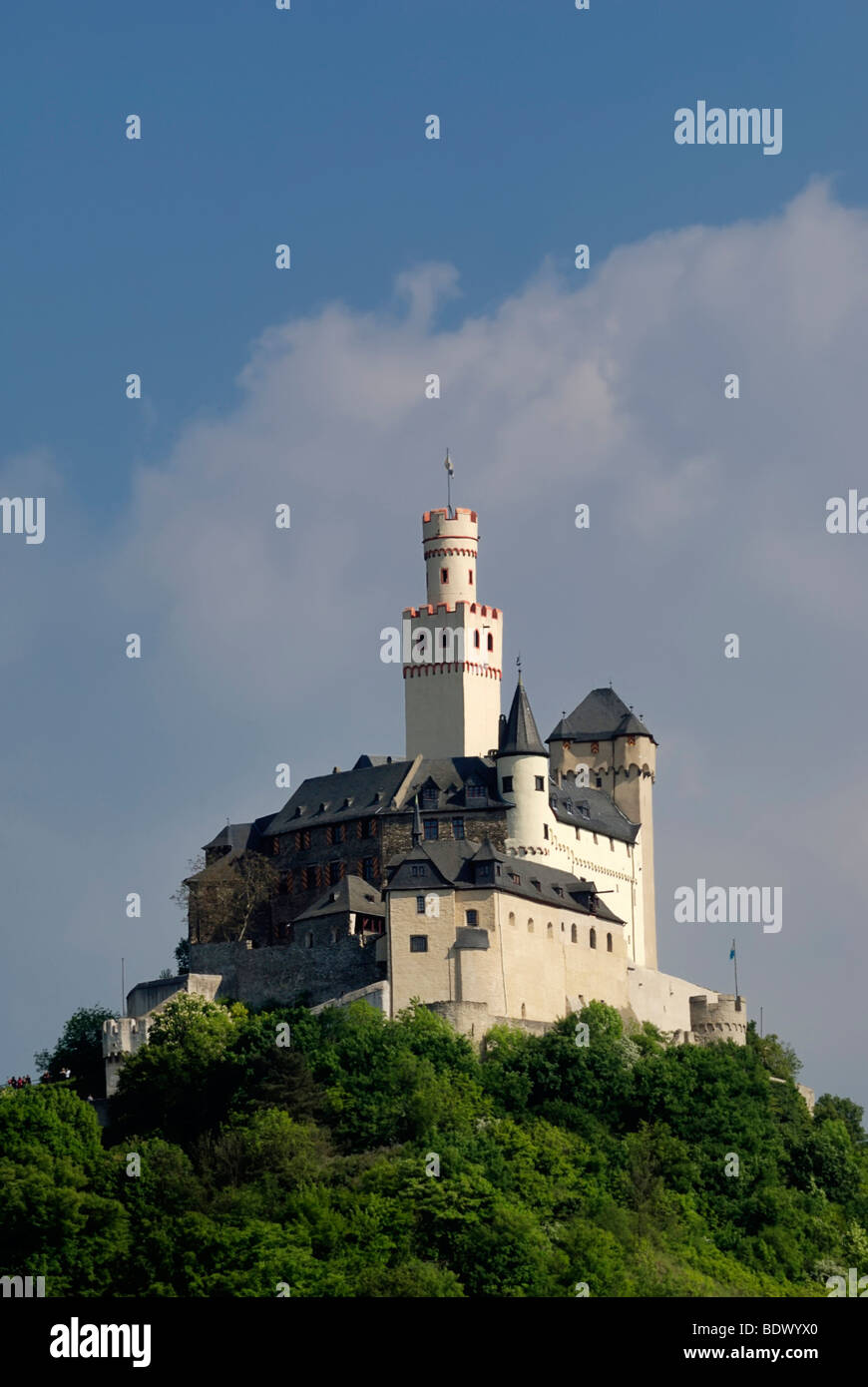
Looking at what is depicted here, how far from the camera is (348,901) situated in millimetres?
92688

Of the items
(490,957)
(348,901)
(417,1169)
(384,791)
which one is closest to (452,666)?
(384,791)

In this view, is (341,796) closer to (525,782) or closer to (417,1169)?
(525,782)

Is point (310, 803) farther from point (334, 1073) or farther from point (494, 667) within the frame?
point (334, 1073)

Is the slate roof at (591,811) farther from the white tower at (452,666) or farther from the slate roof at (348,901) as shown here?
the slate roof at (348,901)

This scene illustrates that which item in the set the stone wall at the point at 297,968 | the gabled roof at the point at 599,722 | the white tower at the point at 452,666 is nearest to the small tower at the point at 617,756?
the gabled roof at the point at 599,722

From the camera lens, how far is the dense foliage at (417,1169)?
76.9 m

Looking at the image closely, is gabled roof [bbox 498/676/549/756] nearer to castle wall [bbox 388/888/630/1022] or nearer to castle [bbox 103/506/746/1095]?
castle [bbox 103/506/746/1095]

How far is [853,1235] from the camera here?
91938 millimetres

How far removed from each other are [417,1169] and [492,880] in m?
12.6

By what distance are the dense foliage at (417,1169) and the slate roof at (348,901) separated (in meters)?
4.84

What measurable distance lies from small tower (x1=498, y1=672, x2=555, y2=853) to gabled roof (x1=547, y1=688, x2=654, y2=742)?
11277 millimetres

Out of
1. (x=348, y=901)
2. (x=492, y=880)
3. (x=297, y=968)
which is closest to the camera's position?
(x=492, y=880)

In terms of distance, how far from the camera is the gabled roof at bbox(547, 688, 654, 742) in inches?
4272
